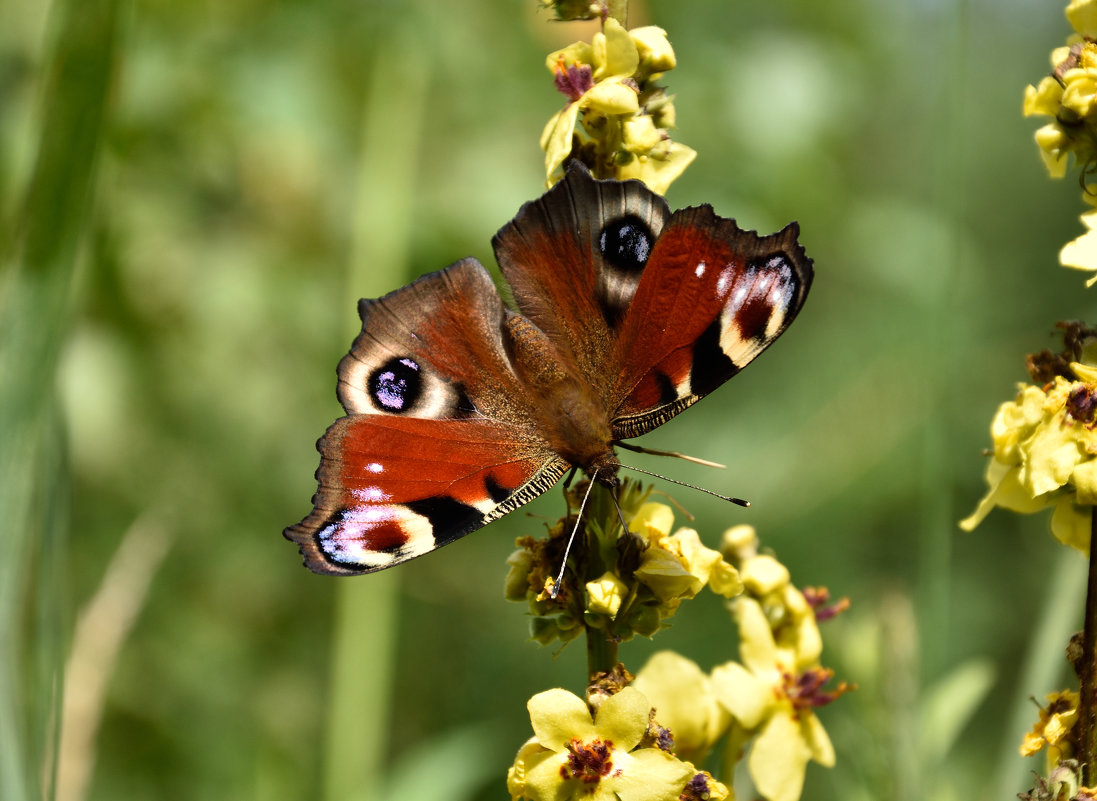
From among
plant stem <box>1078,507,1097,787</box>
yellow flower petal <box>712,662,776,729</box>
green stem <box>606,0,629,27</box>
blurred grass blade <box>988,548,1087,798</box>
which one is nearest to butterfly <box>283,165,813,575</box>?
green stem <box>606,0,629,27</box>

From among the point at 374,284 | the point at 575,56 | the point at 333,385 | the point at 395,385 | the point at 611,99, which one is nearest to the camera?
the point at 611,99

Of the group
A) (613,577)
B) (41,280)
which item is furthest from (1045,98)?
(41,280)

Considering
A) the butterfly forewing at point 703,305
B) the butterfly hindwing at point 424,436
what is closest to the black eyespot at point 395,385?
the butterfly hindwing at point 424,436

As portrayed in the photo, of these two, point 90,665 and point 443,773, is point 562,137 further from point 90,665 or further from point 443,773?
point 443,773

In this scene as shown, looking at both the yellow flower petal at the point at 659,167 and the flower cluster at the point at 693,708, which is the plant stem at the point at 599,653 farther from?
the yellow flower petal at the point at 659,167

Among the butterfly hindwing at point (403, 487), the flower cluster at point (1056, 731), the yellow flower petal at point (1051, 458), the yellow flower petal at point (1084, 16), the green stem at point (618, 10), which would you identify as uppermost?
the green stem at point (618, 10)

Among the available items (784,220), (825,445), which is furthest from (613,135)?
(825,445)

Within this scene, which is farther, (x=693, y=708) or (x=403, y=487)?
(x=403, y=487)

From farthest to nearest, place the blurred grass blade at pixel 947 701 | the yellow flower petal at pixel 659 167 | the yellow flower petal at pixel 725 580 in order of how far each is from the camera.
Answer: the blurred grass blade at pixel 947 701
the yellow flower petal at pixel 659 167
the yellow flower petal at pixel 725 580
